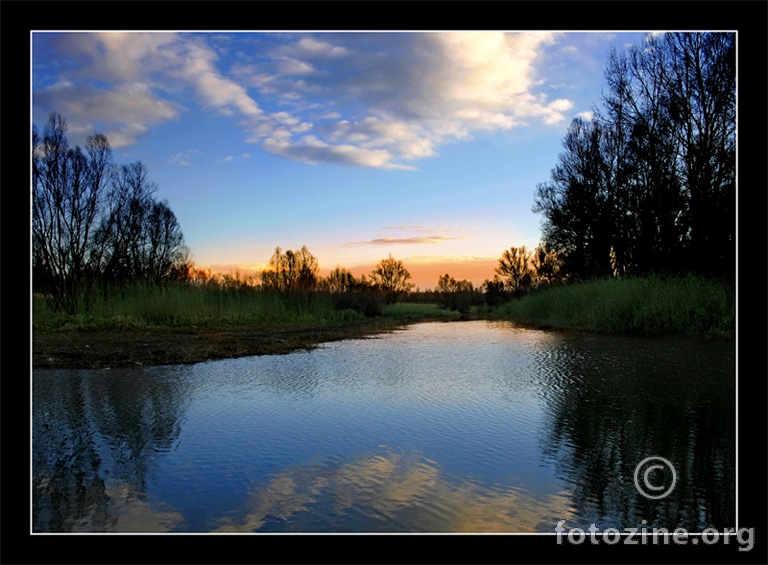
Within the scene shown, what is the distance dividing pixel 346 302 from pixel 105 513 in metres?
20.9

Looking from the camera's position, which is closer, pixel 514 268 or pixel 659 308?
pixel 659 308

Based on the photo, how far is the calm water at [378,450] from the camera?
A: 2.15 metres

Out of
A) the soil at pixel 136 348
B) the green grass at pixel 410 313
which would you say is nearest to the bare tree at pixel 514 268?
the green grass at pixel 410 313

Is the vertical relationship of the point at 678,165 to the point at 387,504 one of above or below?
above

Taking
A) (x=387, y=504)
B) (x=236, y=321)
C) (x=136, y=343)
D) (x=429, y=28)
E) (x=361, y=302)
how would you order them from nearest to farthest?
(x=429, y=28) < (x=387, y=504) < (x=136, y=343) < (x=236, y=321) < (x=361, y=302)

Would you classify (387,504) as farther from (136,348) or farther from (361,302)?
(361,302)

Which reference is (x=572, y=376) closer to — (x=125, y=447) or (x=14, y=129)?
(x=125, y=447)

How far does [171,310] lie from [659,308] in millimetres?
13070

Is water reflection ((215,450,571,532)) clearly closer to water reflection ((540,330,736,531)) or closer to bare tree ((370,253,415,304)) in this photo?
water reflection ((540,330,736,531))

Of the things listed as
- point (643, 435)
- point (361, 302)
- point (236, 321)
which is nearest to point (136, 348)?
point (236, 321)

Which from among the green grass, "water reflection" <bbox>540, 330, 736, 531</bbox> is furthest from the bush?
"water reflection" <bbox>540, 330, 736, 531</bbox>

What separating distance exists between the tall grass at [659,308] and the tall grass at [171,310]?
967cm

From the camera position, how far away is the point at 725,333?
973 cm

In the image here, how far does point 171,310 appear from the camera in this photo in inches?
562
